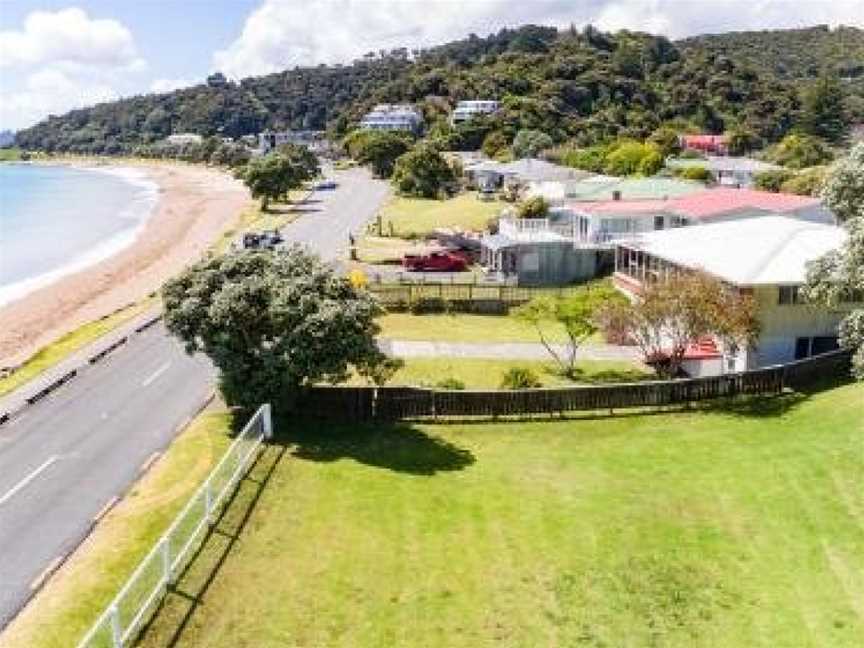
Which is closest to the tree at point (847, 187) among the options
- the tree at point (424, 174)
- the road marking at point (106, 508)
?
the road marking at point (106, 508)

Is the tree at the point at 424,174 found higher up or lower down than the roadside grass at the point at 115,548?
higher up

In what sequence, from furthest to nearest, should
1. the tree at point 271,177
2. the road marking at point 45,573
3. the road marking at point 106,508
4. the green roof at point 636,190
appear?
the tree at point 271,177 → the green roof at point 636,190 → the road marking at point 106,508 → the road marking at point 45,573

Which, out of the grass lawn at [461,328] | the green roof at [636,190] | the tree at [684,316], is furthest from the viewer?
the green roof at [636,190]

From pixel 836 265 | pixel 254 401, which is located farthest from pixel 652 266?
pixel 254 401

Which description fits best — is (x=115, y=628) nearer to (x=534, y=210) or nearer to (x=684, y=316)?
(x=684, y=316)

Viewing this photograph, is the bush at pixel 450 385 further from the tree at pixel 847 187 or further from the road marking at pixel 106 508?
the tree at pixel 847 187

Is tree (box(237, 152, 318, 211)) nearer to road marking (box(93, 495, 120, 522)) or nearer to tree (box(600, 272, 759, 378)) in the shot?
tree (box(600, 272, 759, 378))

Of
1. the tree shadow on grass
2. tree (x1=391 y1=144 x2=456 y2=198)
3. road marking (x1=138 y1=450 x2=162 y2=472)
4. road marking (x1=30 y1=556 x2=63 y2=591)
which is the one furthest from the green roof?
road marking (x1=30 y1=556 x2=63 y2=591)
